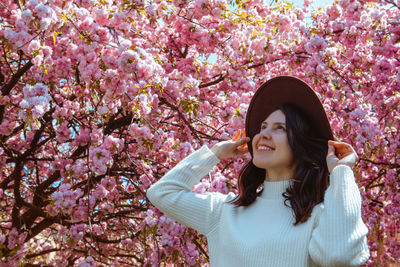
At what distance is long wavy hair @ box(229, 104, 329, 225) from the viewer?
1.88 m

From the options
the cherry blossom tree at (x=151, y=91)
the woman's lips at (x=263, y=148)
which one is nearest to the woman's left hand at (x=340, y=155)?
the woman's lips at (x=263, y=148)

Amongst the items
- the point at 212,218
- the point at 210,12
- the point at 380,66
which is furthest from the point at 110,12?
the point at 380,66

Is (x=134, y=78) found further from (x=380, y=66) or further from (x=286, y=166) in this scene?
(x=380, y=66)

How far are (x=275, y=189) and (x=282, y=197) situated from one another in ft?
0.18

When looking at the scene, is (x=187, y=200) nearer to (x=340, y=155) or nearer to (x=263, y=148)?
(x=263, y=148)

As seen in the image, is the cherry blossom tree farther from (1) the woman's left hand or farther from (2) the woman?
(1) the woman's left hand

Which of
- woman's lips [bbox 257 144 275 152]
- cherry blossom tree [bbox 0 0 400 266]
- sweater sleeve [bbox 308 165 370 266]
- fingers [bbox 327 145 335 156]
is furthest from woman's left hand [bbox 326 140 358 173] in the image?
cherry blossom tree [bbox 0 0 400 266]

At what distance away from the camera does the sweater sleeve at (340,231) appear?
5.09 feet

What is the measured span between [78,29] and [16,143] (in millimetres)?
2199

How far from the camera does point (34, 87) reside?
2678mm

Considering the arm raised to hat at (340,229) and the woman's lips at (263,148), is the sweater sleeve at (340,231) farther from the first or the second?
the woman's lips at (263,148)

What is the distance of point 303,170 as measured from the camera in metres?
2.01

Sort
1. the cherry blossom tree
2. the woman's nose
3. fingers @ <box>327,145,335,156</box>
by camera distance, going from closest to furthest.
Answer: fingers @ <box>327,145,335,156</box> < the woman's nose < the cherry blossom tree

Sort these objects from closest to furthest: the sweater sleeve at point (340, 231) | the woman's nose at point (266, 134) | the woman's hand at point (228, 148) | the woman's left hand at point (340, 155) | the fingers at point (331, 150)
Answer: the sweater sleeve at point (340, 231)
the woman's left hand at point (340, 155)
the fingers at point (331, 150)
the woman's nose at point (266, 134)
the woman's hand at point (228, 148)
